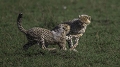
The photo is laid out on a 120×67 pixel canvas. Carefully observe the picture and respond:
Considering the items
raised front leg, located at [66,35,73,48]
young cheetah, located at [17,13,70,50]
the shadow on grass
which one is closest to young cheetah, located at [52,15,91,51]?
raised front leg, located at [66,35,73,48]

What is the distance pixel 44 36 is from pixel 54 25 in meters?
2.94

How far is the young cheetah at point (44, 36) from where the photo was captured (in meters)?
8.69

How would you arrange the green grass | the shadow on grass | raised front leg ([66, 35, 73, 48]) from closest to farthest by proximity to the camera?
1. the green grass
2. the shadow on grass
3. raised front leg ([66, 35, 73, 48])

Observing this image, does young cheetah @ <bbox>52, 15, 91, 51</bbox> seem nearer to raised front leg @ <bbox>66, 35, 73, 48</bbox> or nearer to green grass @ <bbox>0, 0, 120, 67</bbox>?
raised front leg @ <bbox>66, 35, 73, 48</bbox>

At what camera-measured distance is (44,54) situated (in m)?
8.66

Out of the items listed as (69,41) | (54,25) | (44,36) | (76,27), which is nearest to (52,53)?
(44,36)

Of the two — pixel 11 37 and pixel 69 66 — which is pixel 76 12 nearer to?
pixel 11 37

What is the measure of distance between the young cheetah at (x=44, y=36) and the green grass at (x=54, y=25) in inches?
7.0

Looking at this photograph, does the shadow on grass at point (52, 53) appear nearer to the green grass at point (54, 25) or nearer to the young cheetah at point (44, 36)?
the green grass at point (54, 25)

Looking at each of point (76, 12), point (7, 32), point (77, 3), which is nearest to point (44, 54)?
point (7, 32)

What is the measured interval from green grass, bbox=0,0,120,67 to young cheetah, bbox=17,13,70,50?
18cm

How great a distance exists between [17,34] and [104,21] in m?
3.29

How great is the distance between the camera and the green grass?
27.2 ft

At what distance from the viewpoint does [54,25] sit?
1167cm
